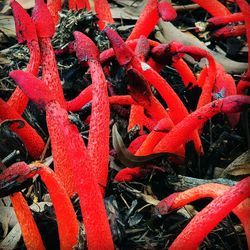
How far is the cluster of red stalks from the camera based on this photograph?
94.8 inches

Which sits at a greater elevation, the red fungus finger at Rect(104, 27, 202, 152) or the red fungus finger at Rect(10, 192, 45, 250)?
the red fungus finger at Rect(104, 27, 202, 152)

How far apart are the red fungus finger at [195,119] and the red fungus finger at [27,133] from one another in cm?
87

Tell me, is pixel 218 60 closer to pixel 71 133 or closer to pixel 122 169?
pixel 122 169

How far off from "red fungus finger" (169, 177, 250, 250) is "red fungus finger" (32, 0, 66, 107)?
122cm

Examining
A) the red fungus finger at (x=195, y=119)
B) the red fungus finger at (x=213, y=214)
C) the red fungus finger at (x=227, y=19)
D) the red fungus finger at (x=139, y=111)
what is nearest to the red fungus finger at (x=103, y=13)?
the red fungus finger at (x=139, y=111)

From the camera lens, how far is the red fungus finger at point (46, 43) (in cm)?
302

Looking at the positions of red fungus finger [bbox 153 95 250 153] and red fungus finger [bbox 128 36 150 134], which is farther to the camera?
red fungus finger [bbox 128 36 150 134]

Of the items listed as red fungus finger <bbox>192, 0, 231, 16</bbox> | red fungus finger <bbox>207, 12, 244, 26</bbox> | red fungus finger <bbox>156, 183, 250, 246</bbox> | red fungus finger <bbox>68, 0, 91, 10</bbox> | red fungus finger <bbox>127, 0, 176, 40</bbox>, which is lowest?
red fungus finger <bbox>156, 183, 250, 246</bbox>

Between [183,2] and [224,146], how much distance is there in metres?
2.21

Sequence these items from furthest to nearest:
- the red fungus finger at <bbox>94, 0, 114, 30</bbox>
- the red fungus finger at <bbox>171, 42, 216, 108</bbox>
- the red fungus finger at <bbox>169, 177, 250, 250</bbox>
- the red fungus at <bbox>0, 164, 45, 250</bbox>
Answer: the red fungus finger at <bbox>94, 0, 114, 30</bbox>, the red fungus finger at <bbox>171, 42, 216, 108</bbox>, the red fungus at <bbox>0, 164, 45, 250</bbox>, the red fungus finger at <bbox>169, 177, 250, 250</bbox>

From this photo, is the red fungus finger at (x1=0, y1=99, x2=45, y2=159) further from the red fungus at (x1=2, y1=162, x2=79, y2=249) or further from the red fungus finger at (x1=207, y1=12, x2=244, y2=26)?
the red fungus finger at (x1=207, y1=12, x2=244, y2=26)

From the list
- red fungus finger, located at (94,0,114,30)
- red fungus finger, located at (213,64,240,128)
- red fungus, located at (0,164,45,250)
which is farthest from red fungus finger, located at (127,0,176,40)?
red fungus, located at (0,164,45,250)

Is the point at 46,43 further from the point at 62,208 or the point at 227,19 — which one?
the point at 227,19

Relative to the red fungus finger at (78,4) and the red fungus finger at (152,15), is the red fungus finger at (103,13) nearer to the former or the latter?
the red fungus finger at (78,4)
